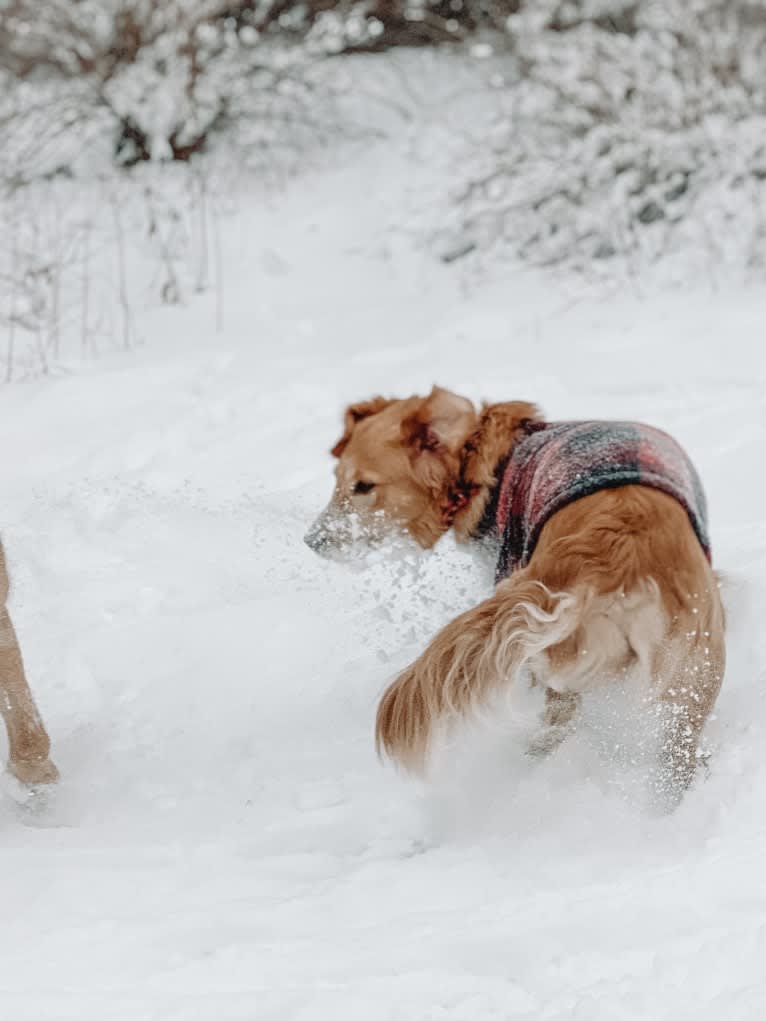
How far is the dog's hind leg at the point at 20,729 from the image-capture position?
3.16 meters

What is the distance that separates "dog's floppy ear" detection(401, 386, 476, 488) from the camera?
3.54 metres

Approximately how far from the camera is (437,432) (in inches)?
139

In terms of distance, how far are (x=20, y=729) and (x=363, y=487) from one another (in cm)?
138

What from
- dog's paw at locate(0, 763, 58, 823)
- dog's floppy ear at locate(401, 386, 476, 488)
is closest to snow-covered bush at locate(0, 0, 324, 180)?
dog's floppy ear at locate(401, 386, 476, 488)

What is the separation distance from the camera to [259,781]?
3264 mm

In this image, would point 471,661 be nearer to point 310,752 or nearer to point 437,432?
point 310,752

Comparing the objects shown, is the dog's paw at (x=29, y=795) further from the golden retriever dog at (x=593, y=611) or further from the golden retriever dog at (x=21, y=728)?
the golden retriever dog at (x=593, y=611)

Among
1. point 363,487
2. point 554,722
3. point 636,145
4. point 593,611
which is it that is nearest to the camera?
point 593,611

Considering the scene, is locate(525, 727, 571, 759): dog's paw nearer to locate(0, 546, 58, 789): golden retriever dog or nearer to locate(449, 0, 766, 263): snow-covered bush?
locate(0, 546, 58, 789): golden retriever dog

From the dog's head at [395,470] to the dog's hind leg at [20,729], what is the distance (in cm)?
115

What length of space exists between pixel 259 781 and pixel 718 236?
5.92m

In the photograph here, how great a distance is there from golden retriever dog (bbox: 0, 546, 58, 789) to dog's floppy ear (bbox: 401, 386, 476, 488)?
1.43m

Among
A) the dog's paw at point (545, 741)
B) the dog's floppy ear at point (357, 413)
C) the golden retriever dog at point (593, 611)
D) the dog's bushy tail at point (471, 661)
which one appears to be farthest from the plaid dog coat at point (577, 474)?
the dog's floppy ear at point (357, 413)

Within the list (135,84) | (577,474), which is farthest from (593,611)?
(135,84)
